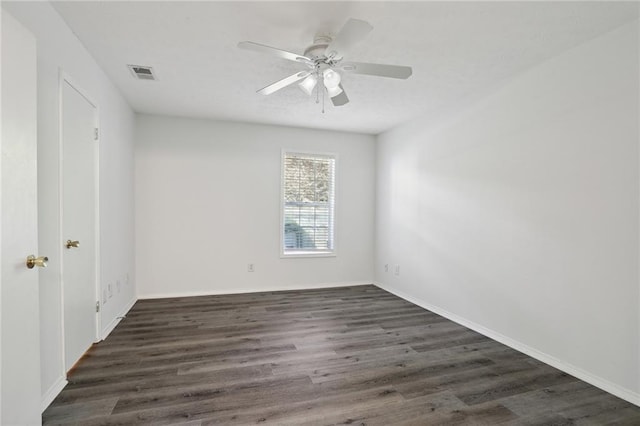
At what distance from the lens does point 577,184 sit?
2.36m

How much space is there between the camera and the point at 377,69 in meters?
2.10

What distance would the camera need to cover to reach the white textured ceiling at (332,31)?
1931mm

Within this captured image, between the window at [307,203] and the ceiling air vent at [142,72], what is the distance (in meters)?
2.12

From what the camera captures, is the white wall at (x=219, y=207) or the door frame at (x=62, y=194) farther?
the white wall at (x=219, y=207)

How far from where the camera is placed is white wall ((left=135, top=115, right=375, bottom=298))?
4.21 meters

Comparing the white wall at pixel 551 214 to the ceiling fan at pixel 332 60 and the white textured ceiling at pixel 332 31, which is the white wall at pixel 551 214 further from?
the ceiling fan at pixel 332 60

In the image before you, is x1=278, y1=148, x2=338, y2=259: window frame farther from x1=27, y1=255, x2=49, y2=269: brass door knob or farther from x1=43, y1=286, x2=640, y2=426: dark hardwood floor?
x1=27, y1=255, x2=49, y2=269: brass door knob

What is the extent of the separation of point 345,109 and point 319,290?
8.72 ft

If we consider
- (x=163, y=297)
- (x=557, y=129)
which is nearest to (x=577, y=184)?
(x=557, y=129)

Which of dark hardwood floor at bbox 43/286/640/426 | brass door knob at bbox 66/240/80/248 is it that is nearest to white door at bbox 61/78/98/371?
brass door knob at bbox 66/240/80/248

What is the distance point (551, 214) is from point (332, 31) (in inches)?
88.7

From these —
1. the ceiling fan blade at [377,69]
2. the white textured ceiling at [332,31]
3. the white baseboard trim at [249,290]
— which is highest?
the white textured ceiling at [332,31]

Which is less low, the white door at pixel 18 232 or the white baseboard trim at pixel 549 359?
the white door at pixel 18 232

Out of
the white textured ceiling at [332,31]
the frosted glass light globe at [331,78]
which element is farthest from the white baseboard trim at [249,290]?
the frosted glass light globe at [331,78]
